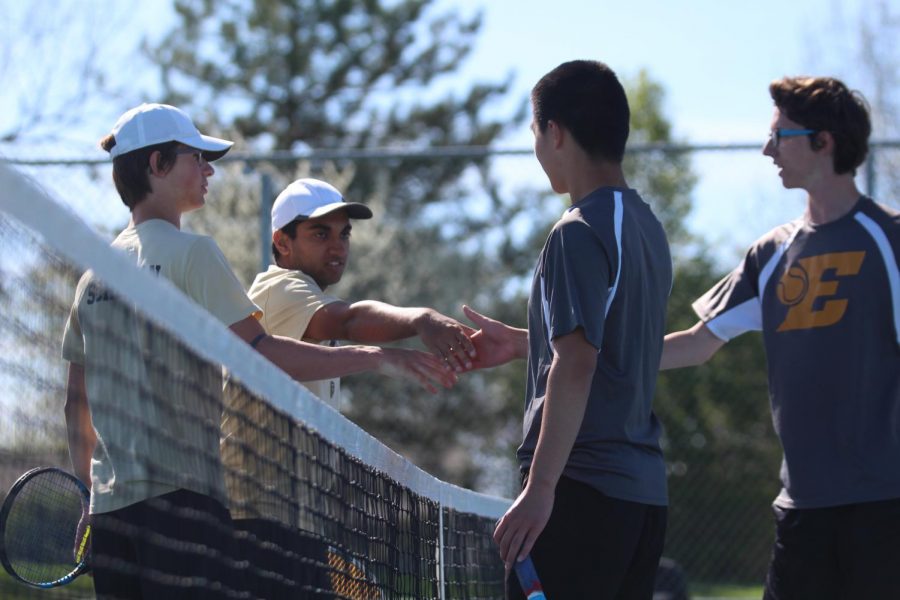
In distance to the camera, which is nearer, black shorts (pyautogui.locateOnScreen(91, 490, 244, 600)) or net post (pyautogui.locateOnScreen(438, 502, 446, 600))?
black shorts (pyautogui.locateOnScreen(91, 490, 244, 600))

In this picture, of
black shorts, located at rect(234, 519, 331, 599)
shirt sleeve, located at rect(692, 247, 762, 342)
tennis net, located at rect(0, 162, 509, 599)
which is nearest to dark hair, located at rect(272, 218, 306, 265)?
tennis net, located at rect(0, 162, 509, 599)

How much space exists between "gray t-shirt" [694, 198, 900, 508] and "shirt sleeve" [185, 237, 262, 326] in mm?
1711

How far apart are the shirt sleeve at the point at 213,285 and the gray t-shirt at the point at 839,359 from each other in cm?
171

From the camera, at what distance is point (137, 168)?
3.64 m

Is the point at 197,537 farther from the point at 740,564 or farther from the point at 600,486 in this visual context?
the point at 740,564

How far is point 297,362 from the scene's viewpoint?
3.56 metres

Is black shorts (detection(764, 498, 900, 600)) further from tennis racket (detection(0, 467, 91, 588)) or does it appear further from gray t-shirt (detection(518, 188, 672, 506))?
tennis racket (detection(0, 467, 91, 588))

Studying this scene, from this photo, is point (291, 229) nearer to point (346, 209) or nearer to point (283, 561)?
point (346, 209)

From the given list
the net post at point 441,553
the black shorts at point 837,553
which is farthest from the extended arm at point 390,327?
the black shorts at point 837,553

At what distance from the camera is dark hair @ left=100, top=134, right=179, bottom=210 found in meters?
3.63

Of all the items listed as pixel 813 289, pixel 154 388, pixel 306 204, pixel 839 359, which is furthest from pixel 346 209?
pixel 839 359

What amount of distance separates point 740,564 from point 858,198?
4.96 meters

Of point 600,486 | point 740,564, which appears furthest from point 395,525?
point 740,564

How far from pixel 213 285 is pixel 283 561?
750mm
